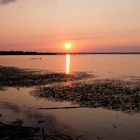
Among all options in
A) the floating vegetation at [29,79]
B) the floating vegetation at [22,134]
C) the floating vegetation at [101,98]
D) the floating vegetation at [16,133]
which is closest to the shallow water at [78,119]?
the floating vegetation at [101,98]

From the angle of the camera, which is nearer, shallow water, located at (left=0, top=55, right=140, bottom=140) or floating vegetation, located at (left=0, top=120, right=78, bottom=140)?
floating vegetation, located at (left=0, top=120, right=78, bottom=140)

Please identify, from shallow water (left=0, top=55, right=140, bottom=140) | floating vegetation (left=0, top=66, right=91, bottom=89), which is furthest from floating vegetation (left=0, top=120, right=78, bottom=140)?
floating vegetation (left=0, top=66, right=91, bottom=89)

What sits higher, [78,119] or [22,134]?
[22,134]

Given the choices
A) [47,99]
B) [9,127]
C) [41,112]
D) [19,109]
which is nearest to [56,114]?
[41,112]

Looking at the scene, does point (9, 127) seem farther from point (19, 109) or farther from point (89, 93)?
point (89, 93)

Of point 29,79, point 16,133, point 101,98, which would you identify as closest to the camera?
point 16,133

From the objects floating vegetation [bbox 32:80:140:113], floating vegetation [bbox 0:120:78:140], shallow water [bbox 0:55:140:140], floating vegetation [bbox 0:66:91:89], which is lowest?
shallow water [bbox 0:55:140:140]

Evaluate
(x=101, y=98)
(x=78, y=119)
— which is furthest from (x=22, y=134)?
(x=101, y=98)

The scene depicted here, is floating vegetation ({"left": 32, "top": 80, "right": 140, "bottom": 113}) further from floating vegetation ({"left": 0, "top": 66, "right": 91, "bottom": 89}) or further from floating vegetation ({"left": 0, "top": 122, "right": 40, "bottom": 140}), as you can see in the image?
floating vegetation ({"left": 0, "top": 122, "right": 40, "bottom": 140})

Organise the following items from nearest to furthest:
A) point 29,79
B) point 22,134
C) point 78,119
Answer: point 22,134, point 78,119, point 29,79

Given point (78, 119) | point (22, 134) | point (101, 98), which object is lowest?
point (78, 119)

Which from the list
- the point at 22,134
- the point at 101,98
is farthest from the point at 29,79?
the point at 22,134

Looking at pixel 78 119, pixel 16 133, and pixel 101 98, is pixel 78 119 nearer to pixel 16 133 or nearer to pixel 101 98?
→ pixel 101 98

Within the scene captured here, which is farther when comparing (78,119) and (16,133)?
(78,119)
